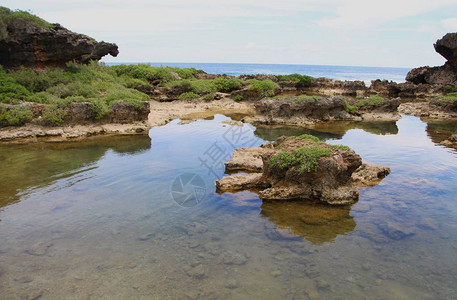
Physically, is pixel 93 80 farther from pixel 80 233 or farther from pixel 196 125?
pixel 80 233

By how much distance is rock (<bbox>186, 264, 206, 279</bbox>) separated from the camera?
8.16 meters

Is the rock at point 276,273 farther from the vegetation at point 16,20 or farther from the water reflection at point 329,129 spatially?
the vegetation at point 16,20

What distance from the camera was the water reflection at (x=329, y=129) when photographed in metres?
24.7

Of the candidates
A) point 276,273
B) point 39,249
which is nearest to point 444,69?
point 276,273

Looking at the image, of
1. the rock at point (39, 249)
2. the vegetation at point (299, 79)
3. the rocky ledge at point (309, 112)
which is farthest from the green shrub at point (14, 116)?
the vegetation at point (299, 79)

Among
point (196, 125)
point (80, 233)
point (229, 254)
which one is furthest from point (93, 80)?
point (229, 254)

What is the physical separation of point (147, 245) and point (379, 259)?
6570mm

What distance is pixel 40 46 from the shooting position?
29156 mm

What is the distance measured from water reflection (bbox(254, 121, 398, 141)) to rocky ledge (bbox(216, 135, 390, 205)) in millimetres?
9658

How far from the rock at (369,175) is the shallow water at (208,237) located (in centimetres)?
39

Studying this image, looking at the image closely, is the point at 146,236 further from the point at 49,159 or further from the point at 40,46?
the point at 40,46

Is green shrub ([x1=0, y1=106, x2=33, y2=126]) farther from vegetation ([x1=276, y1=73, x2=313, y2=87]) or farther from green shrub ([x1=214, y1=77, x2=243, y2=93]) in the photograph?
vegetation ([x1=276, y1=73, x2=313, y2=87])

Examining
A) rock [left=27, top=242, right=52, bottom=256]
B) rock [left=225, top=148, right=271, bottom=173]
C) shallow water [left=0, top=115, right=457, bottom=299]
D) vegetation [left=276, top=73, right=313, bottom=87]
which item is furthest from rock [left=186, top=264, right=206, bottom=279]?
vegetation [left=276, top=73, right=313, bottom=87]

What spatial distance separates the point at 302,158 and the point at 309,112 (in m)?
18.6
